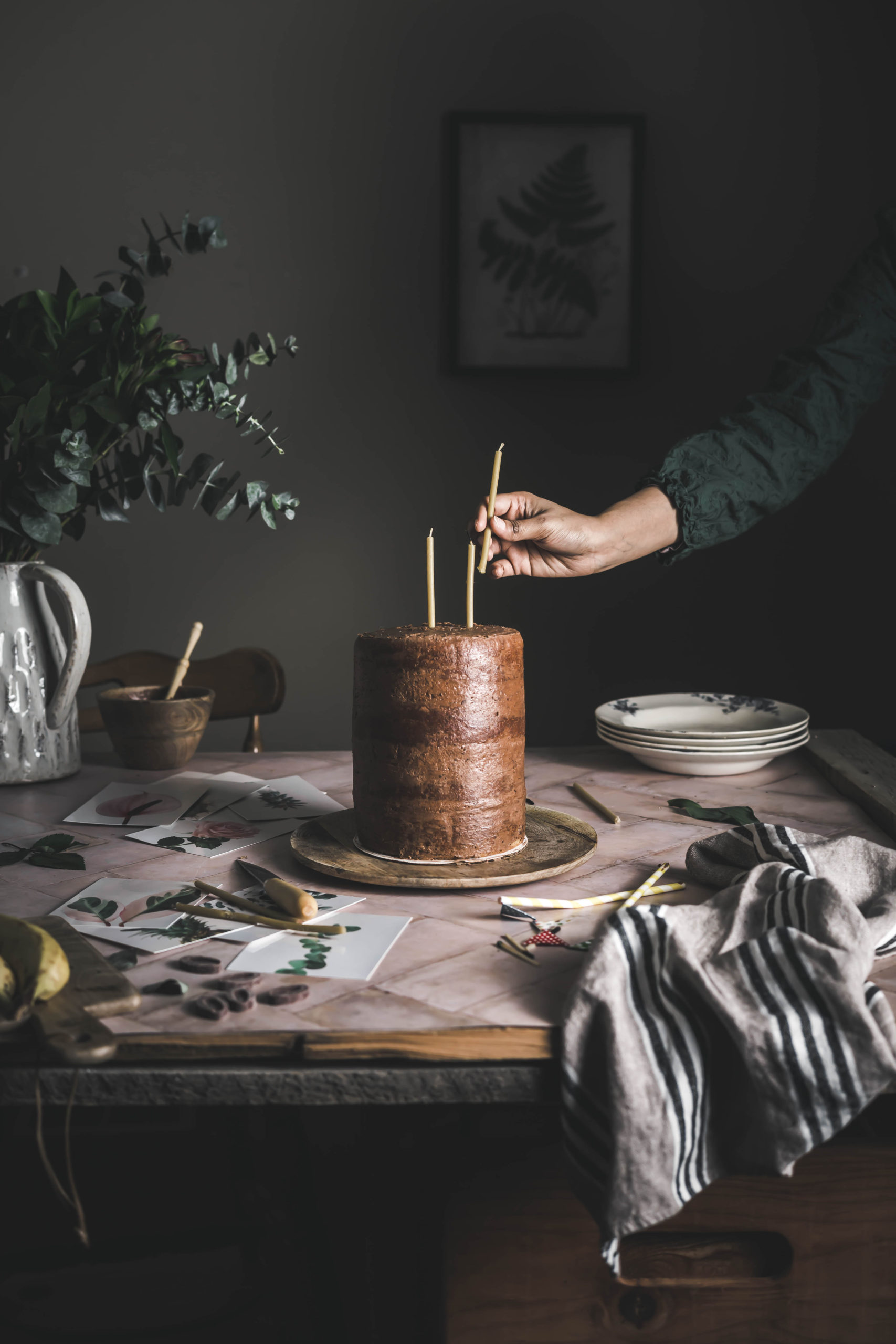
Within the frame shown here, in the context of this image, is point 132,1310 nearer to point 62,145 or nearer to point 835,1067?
point 835,1067

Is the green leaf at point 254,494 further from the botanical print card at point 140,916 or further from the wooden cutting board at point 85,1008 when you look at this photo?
the wooden cutting board at point 85,1008

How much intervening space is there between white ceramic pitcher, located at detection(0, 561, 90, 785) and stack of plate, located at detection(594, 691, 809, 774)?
673mm

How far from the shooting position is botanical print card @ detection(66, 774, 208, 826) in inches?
45.4

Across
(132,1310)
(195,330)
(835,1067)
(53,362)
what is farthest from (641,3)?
(132,1310)

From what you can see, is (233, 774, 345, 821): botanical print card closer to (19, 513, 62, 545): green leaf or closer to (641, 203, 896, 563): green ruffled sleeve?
(19, 513, 62, 545): green leaf

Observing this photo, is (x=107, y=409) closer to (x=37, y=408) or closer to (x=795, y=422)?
(x=37, y=408)

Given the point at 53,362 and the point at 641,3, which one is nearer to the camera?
the point at 53,362

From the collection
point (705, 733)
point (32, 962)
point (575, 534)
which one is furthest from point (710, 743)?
point (32, 962)

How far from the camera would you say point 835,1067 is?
2.11 feet

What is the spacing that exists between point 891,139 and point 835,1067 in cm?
228

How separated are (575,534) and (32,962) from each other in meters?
0.88

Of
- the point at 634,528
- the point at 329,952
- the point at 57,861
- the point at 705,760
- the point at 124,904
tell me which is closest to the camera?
the point at 329,952

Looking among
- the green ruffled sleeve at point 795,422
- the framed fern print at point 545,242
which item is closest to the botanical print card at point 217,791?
the green ruffled sleeve at point 795,422

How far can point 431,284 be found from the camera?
2.33 metres
